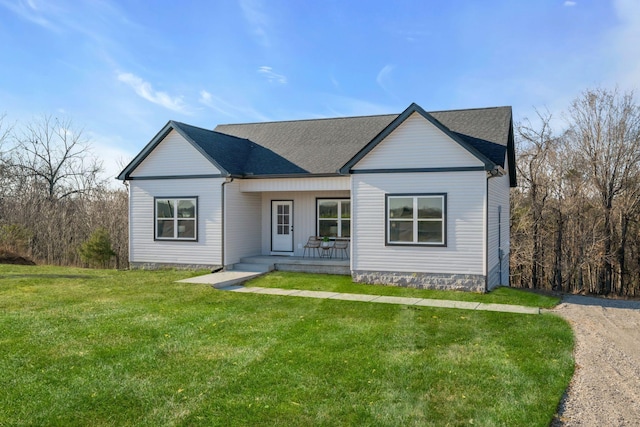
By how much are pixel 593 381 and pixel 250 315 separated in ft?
18.4

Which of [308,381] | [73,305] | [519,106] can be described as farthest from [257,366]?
[519,106]

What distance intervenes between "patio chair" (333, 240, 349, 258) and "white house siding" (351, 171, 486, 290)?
83.9 inches

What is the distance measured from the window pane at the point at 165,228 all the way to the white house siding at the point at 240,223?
198cm

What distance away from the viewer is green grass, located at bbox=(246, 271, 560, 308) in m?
11.0

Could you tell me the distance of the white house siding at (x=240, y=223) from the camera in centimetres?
1466

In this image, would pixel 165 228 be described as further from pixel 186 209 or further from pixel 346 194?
pixel 346 194

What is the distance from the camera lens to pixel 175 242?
15.1 metres

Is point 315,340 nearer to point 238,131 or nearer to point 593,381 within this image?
point 593,381

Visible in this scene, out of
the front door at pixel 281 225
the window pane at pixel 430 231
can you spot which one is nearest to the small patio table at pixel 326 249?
the front door at pixel 281 225

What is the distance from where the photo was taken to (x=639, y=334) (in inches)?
332

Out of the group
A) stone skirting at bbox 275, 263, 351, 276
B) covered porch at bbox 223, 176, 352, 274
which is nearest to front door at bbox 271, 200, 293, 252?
covered porch at bbox 223, 176, 352, 274

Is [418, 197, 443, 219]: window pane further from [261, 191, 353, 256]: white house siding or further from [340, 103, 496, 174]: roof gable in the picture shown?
[261, 191, 353, 256]: white house siding

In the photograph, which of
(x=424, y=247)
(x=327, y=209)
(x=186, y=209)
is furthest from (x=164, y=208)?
(x=424, y=247)

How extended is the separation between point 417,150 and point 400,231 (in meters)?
2.20
